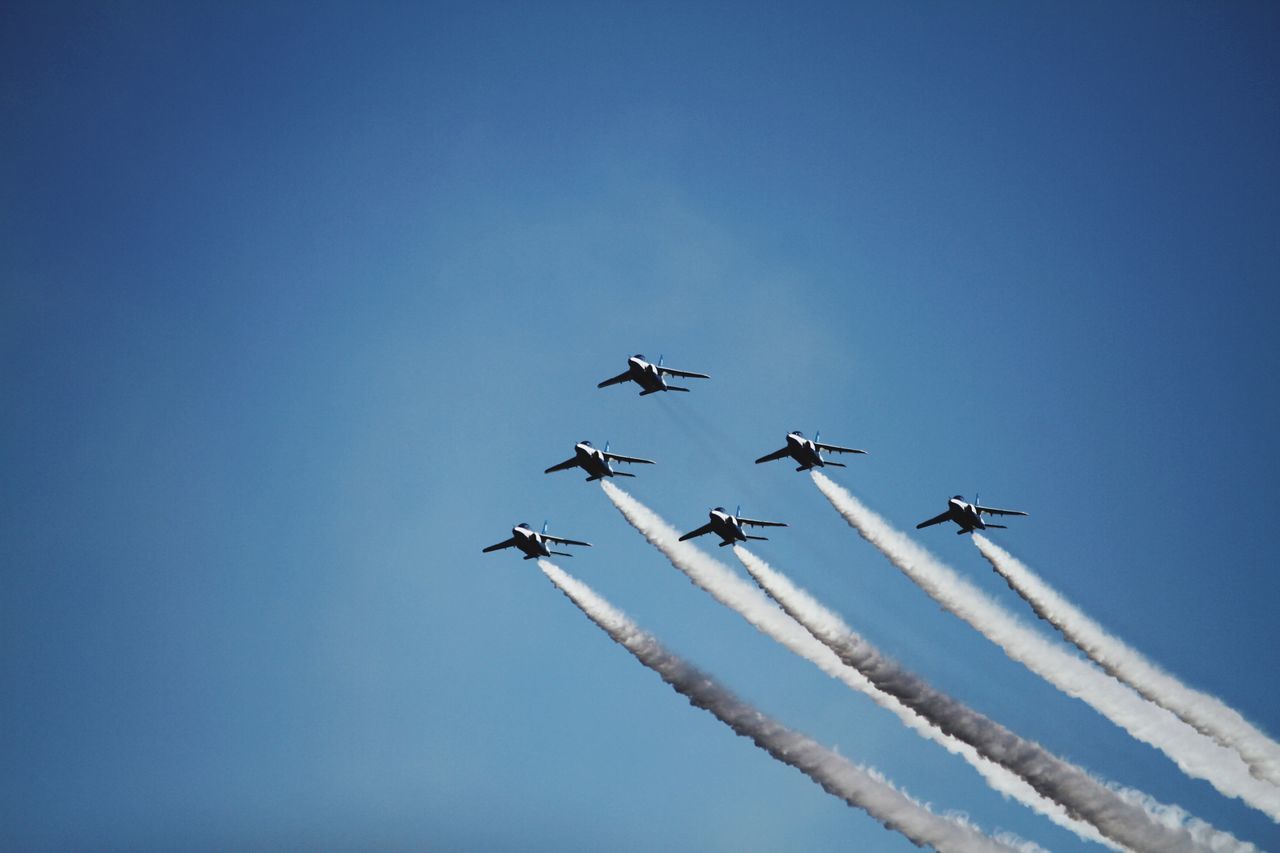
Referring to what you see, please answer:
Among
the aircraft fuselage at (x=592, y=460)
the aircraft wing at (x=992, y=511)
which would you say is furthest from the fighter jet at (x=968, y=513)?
the aircraft fuselage at (x=592, y=460)

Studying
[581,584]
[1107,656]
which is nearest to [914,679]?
[1107,656]

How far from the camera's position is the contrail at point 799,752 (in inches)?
3418

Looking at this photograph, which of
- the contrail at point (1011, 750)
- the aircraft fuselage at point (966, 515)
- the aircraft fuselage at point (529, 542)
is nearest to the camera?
the contrail at point (1011, 750)

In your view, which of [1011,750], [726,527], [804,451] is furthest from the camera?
[726,527]

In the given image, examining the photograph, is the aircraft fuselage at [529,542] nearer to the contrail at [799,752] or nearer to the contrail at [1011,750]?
the contrail at [799,752]

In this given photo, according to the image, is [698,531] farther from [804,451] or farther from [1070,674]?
[1070,674]

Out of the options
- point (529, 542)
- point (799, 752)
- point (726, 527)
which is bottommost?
point (799, 752)

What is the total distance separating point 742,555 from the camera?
318 ft

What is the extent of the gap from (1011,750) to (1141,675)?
8.69 metres

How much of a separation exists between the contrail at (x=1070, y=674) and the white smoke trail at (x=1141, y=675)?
75cm

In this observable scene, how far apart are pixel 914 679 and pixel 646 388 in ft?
77.7

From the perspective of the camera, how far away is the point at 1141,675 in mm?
87062

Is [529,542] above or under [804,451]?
under

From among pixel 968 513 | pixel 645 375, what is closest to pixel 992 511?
pixel 968 513
